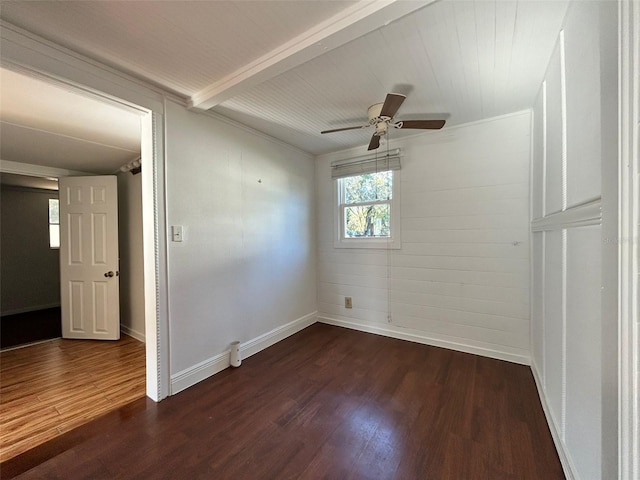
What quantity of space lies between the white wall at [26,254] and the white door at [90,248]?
85.9 inches

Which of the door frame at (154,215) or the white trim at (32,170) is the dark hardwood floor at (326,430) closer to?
the door frame at (154,215)

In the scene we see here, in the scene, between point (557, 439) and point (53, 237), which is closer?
point (557, 439)

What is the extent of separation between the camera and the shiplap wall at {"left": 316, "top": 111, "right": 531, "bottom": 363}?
8.22 feet

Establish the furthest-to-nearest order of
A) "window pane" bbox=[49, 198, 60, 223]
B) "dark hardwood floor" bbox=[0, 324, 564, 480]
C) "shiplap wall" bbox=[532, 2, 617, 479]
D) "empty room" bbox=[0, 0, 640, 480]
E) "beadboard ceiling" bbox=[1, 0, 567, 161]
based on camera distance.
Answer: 1. "window pane" bbox=[49, 198, 60, 223]
2. "dark hardwood floor" bbox=[0, 324, 564, 480]
3. "beadboard ceiling" bbox=[1, 0, 567, 161]
4. "empty room" bbox=[0, 0, 640, 480]
5. "shiplap wall" bbox=[532, 2, 617, 479]

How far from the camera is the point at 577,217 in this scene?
1156 mm

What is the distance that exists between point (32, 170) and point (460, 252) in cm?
532

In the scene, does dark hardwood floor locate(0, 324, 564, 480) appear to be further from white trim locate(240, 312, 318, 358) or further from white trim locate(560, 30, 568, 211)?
white trim locate(560, 30, 568, 211)

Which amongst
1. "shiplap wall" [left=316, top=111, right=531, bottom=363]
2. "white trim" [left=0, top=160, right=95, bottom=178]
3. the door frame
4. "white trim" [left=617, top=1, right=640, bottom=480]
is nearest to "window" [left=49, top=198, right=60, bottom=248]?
"white trim" [left=0, top=160, right=95, bottom=178]

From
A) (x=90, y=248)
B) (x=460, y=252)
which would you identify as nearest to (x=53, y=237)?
(x=90, y=248)

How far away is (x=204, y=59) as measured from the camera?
5.48 feet

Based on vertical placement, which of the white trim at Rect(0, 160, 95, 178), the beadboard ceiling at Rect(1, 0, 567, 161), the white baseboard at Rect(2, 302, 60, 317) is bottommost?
the white baseboard at Rect(2, 302, 60, 317)

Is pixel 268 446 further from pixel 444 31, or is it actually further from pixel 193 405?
pixel 444 31

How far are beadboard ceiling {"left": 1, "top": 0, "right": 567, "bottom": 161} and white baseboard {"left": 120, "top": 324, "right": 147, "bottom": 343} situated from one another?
2.92 m

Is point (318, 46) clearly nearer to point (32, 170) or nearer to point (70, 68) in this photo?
point (70, 68)
